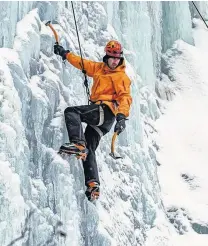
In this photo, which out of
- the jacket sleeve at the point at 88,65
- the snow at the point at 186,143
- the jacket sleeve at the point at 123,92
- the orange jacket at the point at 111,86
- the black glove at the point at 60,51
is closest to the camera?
the jacket sleeve at the point at 123,92

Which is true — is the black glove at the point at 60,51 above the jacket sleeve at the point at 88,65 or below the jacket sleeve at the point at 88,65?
above

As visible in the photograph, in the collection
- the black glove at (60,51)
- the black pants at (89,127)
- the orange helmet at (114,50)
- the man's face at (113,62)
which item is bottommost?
the black pants at (89,127)

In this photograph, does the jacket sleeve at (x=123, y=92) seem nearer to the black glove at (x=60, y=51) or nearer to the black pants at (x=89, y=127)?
the black pants at (x=89, y=127)

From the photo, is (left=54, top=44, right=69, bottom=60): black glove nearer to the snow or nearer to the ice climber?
the ice climber

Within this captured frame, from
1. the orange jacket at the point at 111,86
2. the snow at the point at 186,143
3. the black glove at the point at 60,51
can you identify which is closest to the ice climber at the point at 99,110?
the orange jacket at the point at 111,86

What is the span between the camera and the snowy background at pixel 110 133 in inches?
301

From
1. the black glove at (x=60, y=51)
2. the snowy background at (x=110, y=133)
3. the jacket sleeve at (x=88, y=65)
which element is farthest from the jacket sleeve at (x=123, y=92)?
the snowy background at (x=110, y=133)

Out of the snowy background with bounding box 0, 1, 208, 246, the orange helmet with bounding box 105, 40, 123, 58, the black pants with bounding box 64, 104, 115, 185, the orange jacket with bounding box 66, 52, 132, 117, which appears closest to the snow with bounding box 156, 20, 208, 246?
the snowy background with bounding box 0, 1, 208, 246

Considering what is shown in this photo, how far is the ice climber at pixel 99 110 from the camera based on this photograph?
7473 millimetres

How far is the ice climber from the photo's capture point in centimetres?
747

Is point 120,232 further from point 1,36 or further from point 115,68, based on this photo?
point 1,36

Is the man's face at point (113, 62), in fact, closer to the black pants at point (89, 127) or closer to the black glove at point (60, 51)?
the black pants at point (89, 127)

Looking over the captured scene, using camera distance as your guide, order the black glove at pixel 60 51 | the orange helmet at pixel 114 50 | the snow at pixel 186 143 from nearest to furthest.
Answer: the orange helmet at pixel 114 50, the black glove at pixel 60 51, the snow at pixel 186 143

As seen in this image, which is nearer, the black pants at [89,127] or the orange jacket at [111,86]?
the black pants at [89,127]
